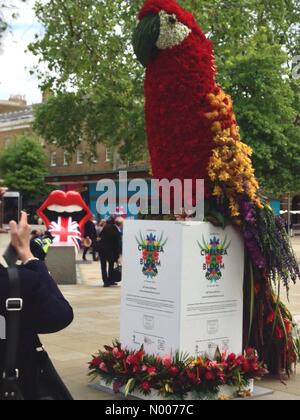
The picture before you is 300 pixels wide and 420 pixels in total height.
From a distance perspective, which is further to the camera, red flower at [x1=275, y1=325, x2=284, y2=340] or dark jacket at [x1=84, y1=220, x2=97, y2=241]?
dark jacket at [x1=84, y1=220, x2=97, y2=241]

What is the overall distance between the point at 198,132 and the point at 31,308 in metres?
3.70

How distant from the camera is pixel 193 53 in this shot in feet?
22.1

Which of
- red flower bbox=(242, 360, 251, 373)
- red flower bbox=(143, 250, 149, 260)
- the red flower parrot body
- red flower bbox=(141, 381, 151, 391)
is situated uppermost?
the red flower parrot body

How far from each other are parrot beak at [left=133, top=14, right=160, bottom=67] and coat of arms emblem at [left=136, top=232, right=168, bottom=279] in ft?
5.76

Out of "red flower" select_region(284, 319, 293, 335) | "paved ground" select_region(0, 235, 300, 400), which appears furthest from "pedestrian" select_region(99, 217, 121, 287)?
"red flower" select_region(284, 319, 293, 335)

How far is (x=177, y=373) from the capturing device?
246 inches

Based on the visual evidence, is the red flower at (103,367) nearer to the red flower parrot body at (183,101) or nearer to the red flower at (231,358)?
the red flower at (231,358)

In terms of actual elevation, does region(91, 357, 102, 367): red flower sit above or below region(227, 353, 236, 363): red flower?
below

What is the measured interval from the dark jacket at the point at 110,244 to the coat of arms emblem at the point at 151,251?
11005 millimetres

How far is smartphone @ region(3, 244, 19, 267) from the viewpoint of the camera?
3.35 metres

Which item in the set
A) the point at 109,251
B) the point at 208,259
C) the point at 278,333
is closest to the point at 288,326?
the point at 278,333

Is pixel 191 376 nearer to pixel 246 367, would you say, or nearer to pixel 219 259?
pixel 246 367

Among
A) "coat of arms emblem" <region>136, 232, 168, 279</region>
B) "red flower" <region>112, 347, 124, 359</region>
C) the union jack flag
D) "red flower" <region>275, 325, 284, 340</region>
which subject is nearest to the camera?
"coat of arms emblem" <region>136, 232, 168, 279</region>

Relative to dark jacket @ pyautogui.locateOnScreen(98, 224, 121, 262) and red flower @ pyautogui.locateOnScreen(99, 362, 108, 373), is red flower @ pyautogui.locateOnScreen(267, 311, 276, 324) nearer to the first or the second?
red flower @ pyautogui.locateOnScreen(99, 362, 108, 373)
